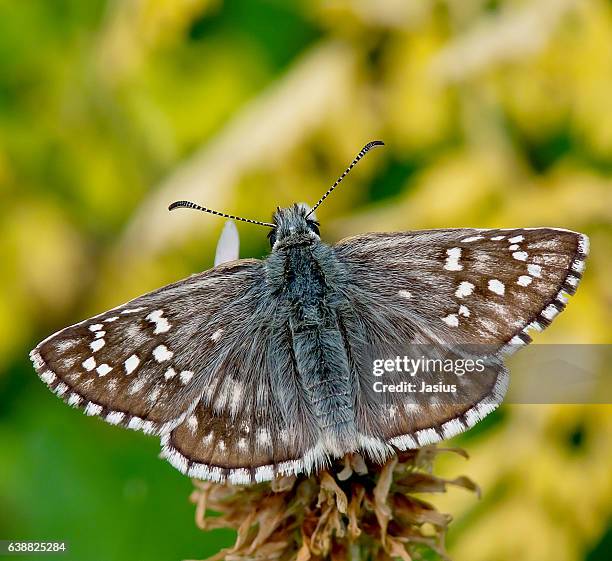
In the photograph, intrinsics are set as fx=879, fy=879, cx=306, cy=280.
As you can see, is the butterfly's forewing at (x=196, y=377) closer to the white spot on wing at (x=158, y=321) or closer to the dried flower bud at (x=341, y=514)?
the white spot on wing at (x=158, y=321)

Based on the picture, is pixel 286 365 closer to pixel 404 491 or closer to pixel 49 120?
pixel 404 491

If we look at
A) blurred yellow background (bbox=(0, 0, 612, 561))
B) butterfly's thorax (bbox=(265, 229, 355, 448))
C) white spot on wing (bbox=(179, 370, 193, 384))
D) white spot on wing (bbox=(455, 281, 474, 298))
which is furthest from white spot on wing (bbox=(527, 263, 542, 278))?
blurred yellow background (bbox=(0, 0, 612, 561))

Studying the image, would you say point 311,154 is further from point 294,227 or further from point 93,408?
point 93,408

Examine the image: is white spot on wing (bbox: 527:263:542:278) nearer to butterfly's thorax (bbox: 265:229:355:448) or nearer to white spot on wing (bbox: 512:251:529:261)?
white spot on wing (bbox: 512:251:529:261)

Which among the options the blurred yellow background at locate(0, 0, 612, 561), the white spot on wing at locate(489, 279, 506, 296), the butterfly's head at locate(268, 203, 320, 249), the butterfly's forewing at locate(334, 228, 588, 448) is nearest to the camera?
the butterfly's forewing at locate(334, 228, 588, 448)

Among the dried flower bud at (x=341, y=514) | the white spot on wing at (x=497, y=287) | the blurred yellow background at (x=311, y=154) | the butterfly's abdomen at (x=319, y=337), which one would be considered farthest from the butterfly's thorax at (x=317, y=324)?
the blurred yellow background at (x=311, y=154)

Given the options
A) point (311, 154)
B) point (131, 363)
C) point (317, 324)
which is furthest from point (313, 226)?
point (311, 154)
